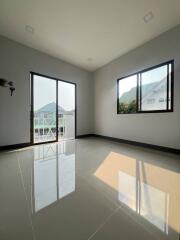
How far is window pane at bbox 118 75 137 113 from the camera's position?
384 cm

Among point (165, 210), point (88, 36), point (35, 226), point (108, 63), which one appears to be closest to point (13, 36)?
point (88, 36)

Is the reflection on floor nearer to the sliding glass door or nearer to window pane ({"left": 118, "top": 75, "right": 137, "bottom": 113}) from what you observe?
the sliding glass door

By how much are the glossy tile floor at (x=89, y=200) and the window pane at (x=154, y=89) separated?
162 cm

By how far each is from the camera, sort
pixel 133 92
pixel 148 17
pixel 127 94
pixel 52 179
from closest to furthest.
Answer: pixel 52 179 → pixel 148 17 → pixel 133 92 → pixel 127 94

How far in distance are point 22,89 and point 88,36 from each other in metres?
2.44

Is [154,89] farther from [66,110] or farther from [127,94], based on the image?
[66,110]

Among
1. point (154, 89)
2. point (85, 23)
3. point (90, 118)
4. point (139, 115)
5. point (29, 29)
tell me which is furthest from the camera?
point (90, 118)

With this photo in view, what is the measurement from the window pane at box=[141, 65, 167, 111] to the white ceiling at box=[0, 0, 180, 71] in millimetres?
970

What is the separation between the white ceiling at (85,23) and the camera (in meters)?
2.31

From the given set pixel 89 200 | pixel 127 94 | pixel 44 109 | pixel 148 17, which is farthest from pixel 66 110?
pixel 89 200

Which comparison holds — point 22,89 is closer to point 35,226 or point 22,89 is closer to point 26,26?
point 26,26

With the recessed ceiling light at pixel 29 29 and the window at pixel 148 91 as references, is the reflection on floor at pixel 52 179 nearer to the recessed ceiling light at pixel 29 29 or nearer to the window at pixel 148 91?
the window at pixel 148 91

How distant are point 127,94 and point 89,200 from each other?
3.51 metres

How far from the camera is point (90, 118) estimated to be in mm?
5379
